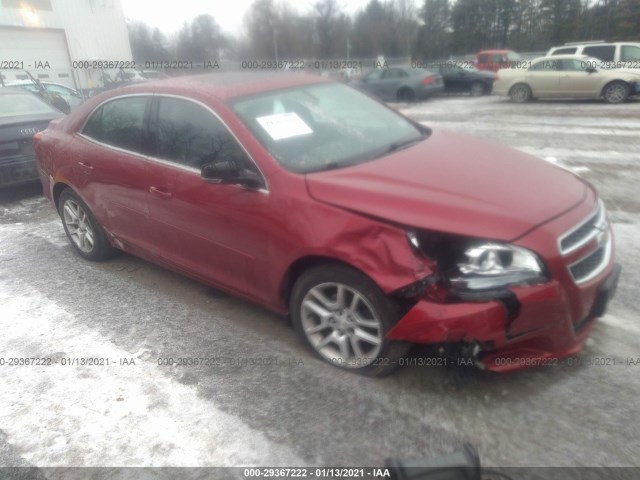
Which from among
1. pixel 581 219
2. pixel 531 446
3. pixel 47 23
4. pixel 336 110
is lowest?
pixel 531 446

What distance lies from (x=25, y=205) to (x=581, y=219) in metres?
6.68

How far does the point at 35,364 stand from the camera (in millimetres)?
3338

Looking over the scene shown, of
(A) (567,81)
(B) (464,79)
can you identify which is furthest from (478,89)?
(A) (567,81)

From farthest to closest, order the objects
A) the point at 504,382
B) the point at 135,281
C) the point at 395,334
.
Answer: the point at 135,281
the point at 504,382
the point at 395,334

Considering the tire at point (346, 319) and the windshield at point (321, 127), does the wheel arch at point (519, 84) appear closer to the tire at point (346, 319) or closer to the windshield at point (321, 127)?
the windshield at point (321, 127)

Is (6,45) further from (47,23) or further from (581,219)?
(581,219)

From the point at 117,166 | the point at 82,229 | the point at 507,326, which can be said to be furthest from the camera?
the point at 82,229

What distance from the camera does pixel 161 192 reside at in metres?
3.63

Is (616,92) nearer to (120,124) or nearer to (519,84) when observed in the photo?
(519,84)

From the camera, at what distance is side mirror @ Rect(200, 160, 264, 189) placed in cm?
307

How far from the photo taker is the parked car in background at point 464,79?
19.0 meters

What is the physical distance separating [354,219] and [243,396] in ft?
3.80

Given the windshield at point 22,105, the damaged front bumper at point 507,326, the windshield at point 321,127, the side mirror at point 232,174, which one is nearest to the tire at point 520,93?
the windshield at point 22,105

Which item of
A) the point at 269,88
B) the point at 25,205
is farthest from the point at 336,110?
the point at 25,205
